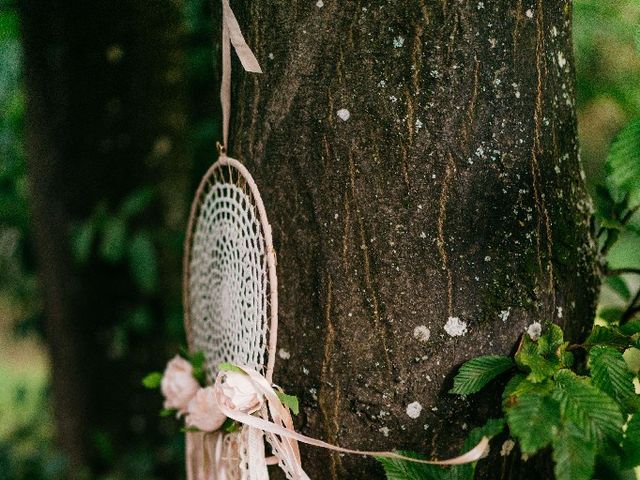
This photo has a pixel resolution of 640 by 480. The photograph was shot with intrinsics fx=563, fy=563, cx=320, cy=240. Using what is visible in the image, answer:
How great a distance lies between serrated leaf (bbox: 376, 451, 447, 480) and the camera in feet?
2.93

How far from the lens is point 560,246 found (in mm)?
1001

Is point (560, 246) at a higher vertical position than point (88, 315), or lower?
higher

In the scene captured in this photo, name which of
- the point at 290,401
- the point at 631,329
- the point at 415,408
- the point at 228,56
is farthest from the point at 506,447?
the point at 228,56

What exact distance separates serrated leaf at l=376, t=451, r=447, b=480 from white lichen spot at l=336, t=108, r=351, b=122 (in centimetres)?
56

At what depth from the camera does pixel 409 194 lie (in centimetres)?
95

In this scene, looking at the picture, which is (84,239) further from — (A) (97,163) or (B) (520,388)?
(B) (520,388)

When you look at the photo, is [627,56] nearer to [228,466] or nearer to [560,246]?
[560,246]

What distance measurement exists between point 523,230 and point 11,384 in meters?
4.61

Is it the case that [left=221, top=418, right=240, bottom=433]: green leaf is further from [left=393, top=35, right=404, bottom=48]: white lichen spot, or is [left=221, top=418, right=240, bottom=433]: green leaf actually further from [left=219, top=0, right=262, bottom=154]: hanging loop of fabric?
[left=393, top=35, right=404, bottom=48]: white lichen spot

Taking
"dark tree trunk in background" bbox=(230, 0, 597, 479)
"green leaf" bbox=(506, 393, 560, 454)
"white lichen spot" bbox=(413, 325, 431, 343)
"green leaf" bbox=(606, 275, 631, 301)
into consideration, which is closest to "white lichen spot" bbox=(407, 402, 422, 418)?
"dark tree trunk in background" bbox=(230, 0, 597, 479)

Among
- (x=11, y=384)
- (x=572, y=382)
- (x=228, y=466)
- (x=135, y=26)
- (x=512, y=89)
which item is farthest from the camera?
(x=11, y=384)

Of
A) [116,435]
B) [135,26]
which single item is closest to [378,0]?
[135,26]

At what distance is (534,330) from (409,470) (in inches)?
12.7

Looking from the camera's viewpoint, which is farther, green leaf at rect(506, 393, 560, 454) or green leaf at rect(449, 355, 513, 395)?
green leaf at rect(449, 355, 513, 395)
